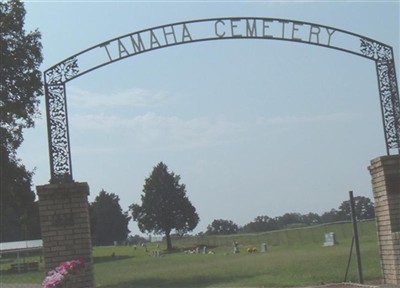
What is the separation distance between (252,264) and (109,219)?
89.1m

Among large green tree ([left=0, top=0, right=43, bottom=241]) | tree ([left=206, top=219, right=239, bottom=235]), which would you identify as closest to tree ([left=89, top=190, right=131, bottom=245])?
tree ([left=206, top=219, right=239, bottom=235])

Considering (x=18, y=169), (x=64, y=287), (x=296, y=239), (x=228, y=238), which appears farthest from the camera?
(x=228, y=238)

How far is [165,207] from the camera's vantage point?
93.7 m

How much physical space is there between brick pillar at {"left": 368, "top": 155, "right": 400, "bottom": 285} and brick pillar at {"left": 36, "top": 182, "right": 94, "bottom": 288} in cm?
494

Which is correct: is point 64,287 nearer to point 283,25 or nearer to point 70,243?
point 70,243

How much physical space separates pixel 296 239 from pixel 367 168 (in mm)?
43936

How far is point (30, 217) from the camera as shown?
42719 mm

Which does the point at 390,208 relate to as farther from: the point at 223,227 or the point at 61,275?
the point at 223,227

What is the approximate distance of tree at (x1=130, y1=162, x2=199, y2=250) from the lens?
93312 millimetres

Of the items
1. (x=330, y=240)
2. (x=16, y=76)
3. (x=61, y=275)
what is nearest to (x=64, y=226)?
(x=61, y=275)

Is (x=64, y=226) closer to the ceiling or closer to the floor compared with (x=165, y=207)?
closer to the floor

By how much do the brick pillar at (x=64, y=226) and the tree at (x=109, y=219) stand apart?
100258 millimetres

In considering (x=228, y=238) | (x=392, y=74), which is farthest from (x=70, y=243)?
(x=228, y=238)

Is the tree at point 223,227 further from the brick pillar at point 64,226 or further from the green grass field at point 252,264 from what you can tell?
the brick pillar at point 64,226
